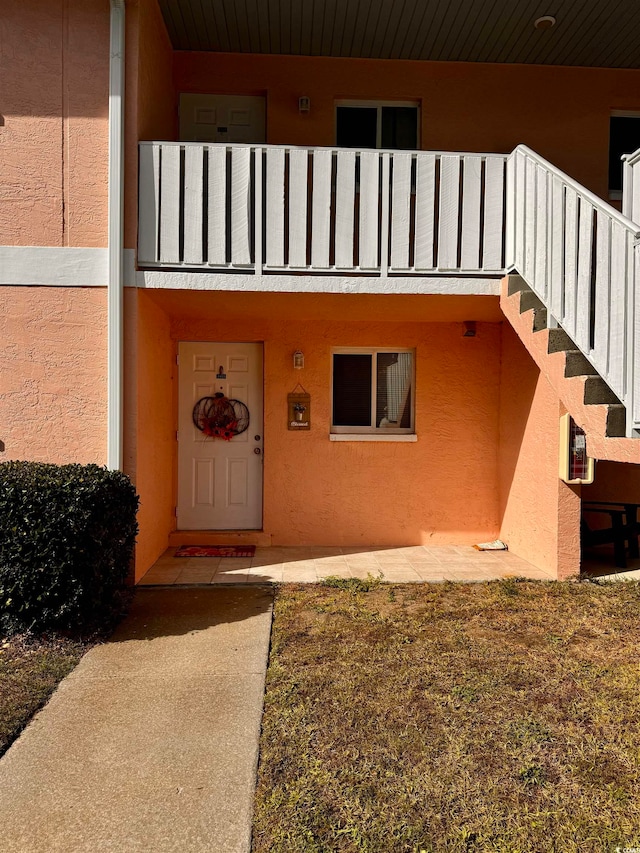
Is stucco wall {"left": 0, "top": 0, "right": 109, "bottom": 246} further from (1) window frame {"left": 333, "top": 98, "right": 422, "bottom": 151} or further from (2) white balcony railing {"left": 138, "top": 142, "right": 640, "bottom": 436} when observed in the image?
(1) window frame {"left": 333, "top": 98, "right": 422, "bottom": 151}

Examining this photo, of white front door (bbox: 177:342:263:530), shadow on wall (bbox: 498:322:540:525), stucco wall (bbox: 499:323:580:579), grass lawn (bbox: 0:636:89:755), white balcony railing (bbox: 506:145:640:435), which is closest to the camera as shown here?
grass lawn (bbox: 0:636:89:755)

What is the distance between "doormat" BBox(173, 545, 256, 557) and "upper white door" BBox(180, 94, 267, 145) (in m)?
5.24

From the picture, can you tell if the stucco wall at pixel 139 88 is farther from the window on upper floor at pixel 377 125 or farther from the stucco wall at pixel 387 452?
the window on upper floor at pixel 377 125

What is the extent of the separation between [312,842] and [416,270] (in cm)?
479

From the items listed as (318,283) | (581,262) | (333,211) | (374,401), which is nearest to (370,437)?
(374,401)

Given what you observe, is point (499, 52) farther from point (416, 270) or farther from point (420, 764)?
point (420, 764)

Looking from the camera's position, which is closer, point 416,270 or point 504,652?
point 504,652

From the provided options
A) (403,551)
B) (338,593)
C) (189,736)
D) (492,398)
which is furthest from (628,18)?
(189,736)

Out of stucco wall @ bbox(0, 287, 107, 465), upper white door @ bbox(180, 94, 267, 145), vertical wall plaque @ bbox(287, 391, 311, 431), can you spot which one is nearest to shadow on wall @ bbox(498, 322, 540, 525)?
vertical wall plaque @ bbox(287, 391, 311, 431)

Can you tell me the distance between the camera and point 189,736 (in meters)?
2.97

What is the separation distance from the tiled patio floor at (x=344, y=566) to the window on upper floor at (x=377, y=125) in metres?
5.27

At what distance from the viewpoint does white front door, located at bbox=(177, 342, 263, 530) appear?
709 centimetres

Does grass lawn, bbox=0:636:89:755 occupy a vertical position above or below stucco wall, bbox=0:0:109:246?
below

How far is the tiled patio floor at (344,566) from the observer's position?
570 centimetres
